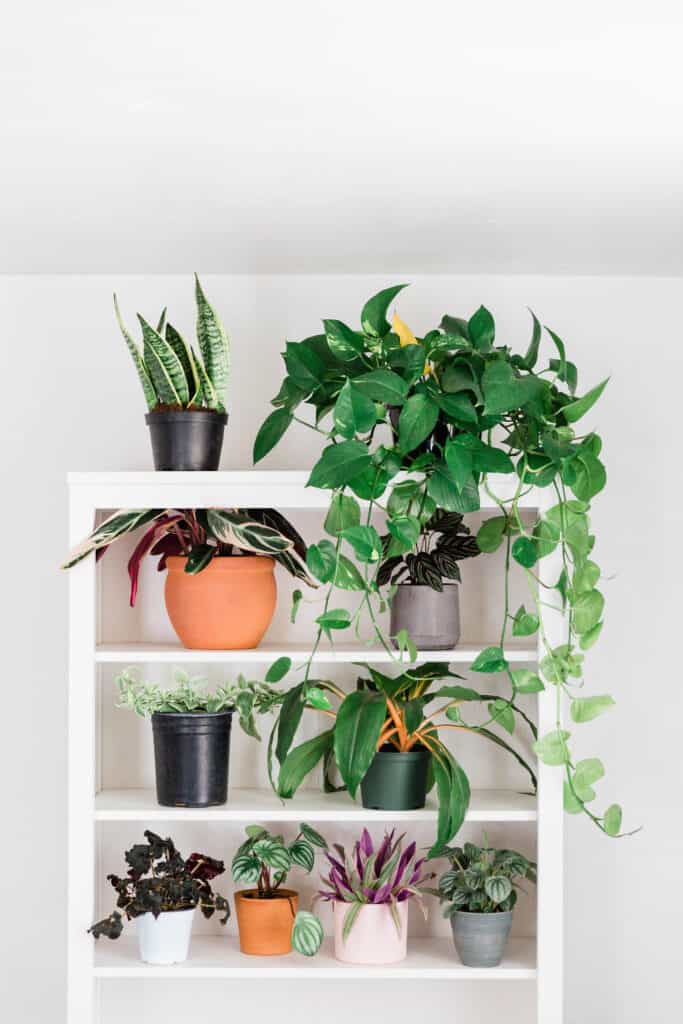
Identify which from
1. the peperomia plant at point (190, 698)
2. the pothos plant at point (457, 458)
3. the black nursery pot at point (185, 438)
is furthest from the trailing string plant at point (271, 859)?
the black nursery pot at point (185, 438)

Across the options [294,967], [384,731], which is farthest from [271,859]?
[384,731]

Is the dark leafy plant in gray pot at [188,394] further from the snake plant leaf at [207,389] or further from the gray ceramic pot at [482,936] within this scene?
the gray ceramic pot at [482,936]

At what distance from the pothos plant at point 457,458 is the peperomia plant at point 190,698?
0.17 metres

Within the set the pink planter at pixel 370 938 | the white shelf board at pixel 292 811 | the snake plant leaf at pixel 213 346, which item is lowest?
the pink planter at pixel 370 938

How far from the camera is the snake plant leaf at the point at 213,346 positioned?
2678mm

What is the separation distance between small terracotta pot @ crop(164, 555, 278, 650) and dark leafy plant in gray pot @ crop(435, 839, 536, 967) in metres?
0.67

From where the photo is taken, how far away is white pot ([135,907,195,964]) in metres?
2.63

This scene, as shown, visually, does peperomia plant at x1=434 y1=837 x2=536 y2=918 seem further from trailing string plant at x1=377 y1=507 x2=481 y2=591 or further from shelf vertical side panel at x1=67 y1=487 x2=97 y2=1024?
shelf vertical side panel at x1=67 y1=487 x2=97 y2=1024

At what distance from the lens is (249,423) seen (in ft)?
9.96

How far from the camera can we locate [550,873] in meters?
2.63

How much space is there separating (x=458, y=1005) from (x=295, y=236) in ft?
6.04

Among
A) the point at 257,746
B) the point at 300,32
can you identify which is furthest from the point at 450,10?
the point at 257,746

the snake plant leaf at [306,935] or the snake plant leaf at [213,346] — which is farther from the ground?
the snake plant leaf at [213,346]

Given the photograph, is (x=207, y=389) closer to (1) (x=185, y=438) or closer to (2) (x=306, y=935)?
(1) (x=185, y=438)
